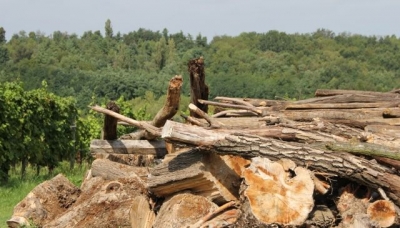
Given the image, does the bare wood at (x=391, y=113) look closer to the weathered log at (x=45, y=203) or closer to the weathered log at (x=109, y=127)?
the weathered log at (x=109, y=127)

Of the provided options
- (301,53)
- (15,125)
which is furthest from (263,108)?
(301,53)

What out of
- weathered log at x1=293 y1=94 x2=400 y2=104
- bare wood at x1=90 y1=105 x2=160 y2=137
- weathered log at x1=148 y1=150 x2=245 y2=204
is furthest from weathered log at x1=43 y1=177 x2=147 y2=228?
weathered log at x1=293 y1=94 x2=400 y2=104

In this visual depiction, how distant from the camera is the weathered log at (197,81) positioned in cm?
891

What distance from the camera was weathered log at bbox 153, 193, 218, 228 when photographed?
24.2ft

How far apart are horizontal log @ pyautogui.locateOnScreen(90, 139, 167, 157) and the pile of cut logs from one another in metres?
0.89

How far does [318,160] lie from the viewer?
282 inches

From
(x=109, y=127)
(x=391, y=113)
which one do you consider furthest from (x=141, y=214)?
(x=391, y=113)

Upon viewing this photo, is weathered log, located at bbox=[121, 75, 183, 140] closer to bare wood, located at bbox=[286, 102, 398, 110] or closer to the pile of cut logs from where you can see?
the pile of cut logs

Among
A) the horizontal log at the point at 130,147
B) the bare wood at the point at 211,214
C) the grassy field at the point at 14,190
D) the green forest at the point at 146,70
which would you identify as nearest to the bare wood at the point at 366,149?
the bare wood at the point at 211,214

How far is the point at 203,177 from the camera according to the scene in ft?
24.4

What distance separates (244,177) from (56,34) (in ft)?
362

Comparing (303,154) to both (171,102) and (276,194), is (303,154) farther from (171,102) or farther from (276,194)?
(171,102)

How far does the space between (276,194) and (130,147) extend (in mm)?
3702

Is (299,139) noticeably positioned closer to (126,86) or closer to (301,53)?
(126,86)
